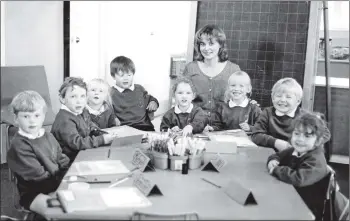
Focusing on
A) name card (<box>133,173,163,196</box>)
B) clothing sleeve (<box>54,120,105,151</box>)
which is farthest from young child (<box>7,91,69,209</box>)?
name card (<box>133,173,163,196</box>)

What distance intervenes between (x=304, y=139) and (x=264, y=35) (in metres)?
1.68

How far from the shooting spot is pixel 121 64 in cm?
290

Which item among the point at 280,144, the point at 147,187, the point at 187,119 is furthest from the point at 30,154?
the point at 280,144

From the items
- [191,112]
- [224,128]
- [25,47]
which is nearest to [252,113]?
[224,128]

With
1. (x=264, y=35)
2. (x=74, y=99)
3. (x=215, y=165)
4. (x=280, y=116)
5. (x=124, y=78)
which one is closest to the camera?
(x=215, y=165)

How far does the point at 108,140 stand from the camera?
7.31 feet

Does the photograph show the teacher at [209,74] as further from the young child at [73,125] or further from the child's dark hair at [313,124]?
the child's dark hair at [313,124]

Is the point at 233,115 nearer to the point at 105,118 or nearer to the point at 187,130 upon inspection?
the point at 187,130

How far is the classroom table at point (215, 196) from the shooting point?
4.36 feet

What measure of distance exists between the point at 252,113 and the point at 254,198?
1417 millimetres

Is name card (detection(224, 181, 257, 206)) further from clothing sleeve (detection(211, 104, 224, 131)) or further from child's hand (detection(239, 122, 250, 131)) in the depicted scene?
clothing sleeve (detection(211, 104, 224, 131))

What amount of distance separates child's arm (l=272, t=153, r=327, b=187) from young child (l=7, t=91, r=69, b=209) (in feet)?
3.30

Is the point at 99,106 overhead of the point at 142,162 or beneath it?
overhead

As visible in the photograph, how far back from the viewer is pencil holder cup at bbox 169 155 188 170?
69.1 inches
